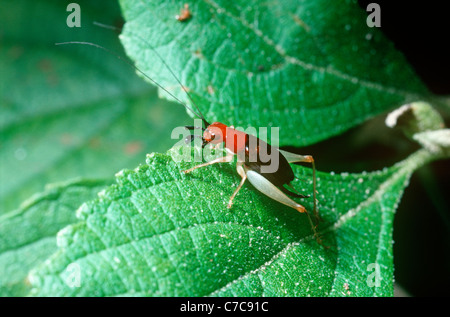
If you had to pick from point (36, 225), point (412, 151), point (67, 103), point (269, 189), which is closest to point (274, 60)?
point (269, 189)

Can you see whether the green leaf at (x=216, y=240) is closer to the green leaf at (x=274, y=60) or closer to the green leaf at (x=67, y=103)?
the green leaf at (x=274, y=60)

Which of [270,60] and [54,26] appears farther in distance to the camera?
[54,26]

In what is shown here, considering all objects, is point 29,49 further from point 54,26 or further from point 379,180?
point 379,180

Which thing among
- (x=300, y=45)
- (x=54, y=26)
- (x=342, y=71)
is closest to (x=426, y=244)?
(x=342, y=71)

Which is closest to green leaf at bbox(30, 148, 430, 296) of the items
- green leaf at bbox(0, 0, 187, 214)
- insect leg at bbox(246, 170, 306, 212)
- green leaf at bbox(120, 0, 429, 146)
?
insect leg at bbox(246, 170, 306, 212)

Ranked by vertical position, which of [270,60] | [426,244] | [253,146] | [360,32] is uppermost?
[360,32]

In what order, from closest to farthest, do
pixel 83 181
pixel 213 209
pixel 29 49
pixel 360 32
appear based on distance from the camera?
pixel 213 209 < pixel 360 32 < pixel 83 181 < pixel 29 49

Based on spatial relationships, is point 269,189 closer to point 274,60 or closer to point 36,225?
point 274,60
